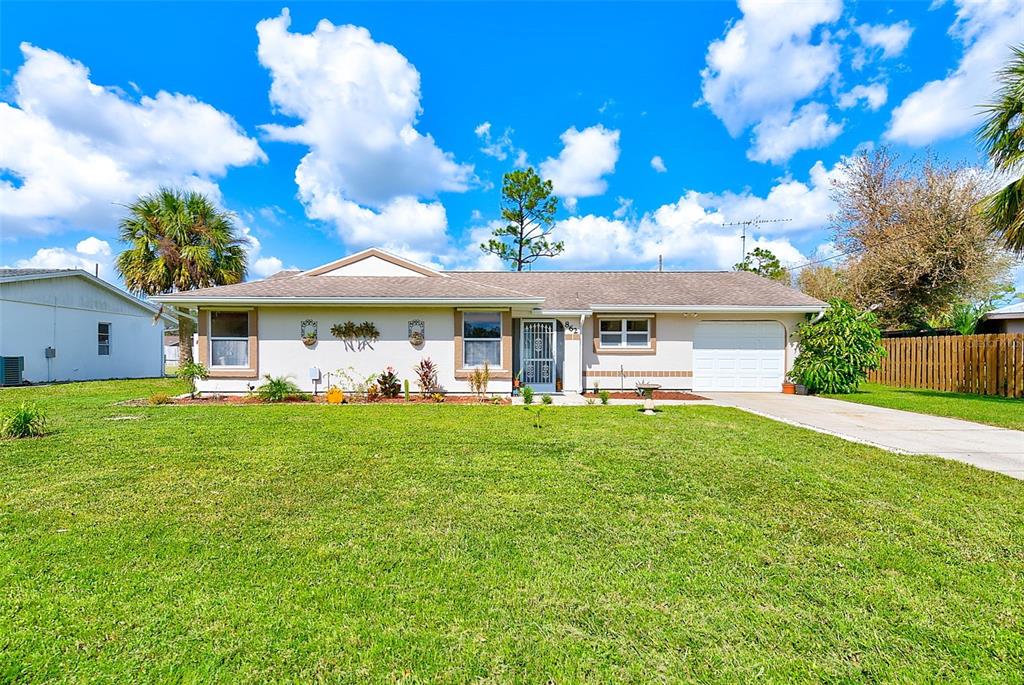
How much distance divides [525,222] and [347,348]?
1722cm

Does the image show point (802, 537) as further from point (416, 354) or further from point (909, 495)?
point (416, 354)

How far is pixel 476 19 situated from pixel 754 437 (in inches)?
534

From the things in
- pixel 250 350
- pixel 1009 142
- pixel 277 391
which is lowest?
pixel 277 391

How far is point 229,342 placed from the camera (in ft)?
40.8

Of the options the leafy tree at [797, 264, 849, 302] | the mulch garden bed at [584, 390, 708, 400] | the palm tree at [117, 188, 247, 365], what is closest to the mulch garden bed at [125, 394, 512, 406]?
the mulch garden bed at [584, 390, 708, 400]

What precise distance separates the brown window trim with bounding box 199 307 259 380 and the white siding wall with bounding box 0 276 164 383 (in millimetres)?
9034

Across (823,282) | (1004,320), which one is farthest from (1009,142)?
(823,282)

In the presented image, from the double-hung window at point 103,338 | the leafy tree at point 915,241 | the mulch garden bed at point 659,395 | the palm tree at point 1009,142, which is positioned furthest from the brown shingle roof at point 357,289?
the leafy tree at point 915,241

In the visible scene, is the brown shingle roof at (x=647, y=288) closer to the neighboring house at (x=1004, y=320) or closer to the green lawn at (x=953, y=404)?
the green lawn at (x=953, y=404)

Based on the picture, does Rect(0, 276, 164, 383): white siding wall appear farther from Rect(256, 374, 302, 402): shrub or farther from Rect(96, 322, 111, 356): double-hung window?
Rect(256, 374, 302, 402): shrub

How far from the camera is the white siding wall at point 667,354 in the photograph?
47.1ft

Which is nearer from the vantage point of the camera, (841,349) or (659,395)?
(841,349)

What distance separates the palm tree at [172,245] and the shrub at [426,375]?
34.5ft

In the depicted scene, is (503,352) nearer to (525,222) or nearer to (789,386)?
(789,386)
